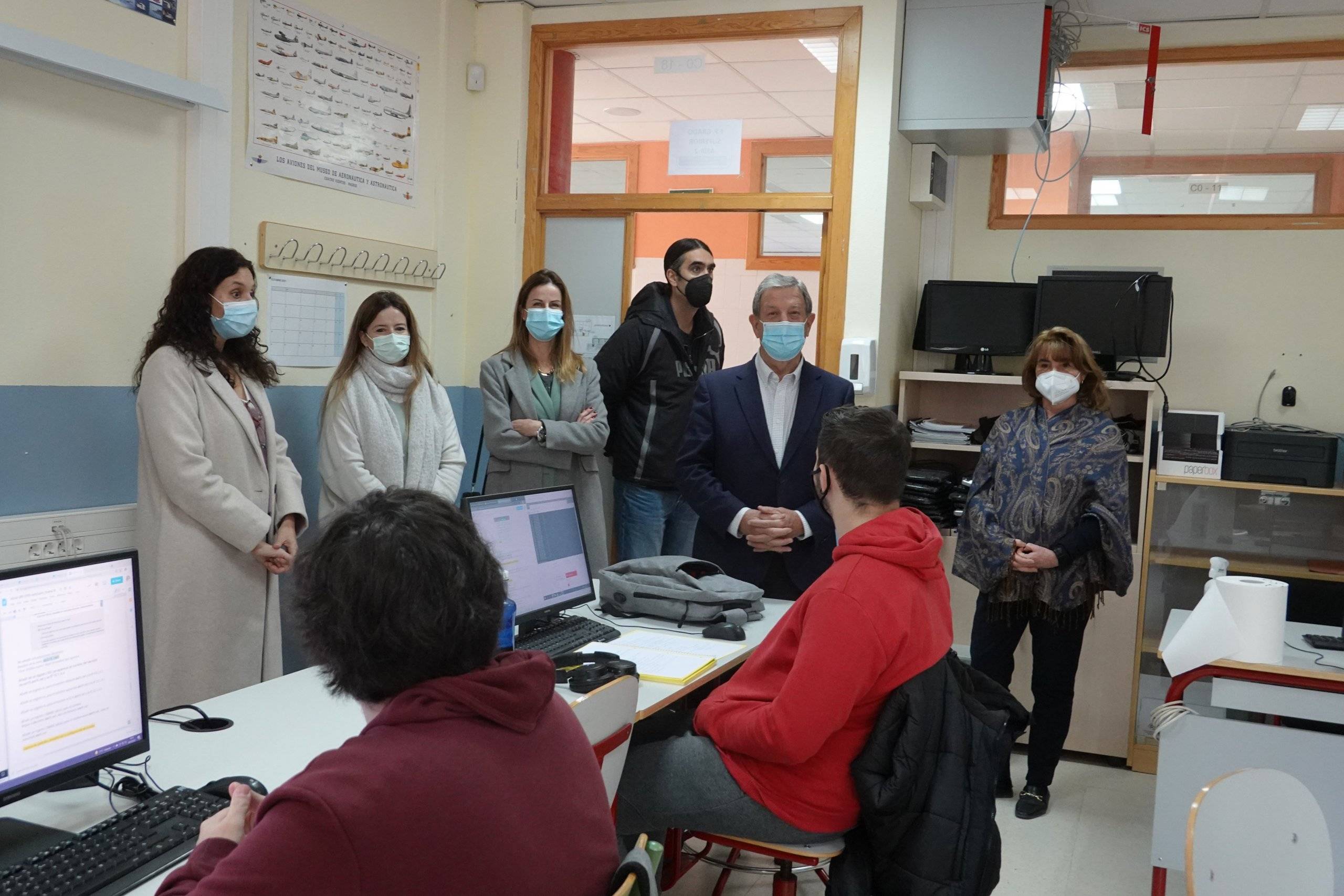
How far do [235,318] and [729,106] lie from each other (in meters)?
2.36

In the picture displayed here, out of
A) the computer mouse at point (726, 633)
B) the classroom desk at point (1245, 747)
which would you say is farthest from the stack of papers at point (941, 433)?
the computer mouse at point (726, 633)

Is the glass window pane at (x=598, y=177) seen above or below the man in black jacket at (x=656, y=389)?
above

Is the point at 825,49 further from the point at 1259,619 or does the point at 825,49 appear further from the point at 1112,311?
the point at 1259,619

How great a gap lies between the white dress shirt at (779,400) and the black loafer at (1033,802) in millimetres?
1395

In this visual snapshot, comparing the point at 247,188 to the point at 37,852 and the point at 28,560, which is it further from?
the point at 37,852

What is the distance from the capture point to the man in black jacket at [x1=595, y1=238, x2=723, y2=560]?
12.7 ft

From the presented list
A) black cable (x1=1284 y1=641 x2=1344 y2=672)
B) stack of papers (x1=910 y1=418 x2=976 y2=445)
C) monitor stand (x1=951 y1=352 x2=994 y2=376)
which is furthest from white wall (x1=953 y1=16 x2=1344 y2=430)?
black cable (x1=1284 y1=641 x2=1344 y2=672)

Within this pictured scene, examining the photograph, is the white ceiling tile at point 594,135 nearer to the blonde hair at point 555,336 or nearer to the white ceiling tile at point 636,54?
the white ceiling tile at point 636,54

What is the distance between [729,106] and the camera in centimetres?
455

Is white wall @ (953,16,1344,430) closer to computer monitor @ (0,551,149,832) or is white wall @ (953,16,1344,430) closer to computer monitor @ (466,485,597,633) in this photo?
computer monitor @ (466,485,597,633)

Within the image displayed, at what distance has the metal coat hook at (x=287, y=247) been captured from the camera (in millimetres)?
3579

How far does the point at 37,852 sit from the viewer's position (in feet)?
4.63

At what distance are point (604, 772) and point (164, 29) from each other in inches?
100

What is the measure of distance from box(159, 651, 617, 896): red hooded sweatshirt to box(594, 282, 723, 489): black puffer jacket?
2678mm
